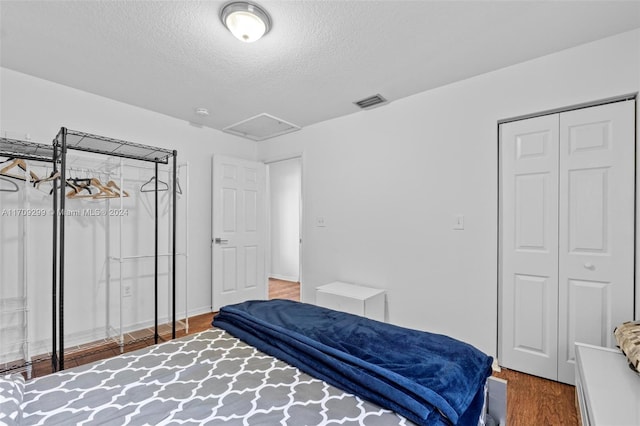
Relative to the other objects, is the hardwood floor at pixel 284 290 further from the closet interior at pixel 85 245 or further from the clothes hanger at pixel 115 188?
the clothes hanger at pixel 115 188

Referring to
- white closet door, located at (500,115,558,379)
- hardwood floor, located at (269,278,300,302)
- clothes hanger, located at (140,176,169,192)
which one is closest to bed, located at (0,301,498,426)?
white closet door, located at (500,115,558,379)

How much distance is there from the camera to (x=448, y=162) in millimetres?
2791

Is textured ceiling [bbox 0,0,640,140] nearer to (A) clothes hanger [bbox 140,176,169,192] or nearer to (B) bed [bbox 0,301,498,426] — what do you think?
(A) clothes hanger [bbox 140,176,169,192]

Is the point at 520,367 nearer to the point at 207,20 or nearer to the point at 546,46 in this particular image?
the point at 546,46

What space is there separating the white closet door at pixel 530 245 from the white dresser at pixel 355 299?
106 centimetres

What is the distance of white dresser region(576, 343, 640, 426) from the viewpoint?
1277mm

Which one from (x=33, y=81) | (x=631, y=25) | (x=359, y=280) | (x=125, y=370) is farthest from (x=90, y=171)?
(x=631, y=25)

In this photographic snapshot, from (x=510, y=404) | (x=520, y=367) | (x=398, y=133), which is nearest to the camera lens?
(x=510, y=404)

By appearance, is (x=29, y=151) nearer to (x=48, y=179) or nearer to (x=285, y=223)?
(x=48, y=179)

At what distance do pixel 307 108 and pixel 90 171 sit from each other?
2209 mm

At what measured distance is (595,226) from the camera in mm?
2143

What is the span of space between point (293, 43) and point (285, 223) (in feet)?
14.4

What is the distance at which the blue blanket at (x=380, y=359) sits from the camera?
3.43 feet

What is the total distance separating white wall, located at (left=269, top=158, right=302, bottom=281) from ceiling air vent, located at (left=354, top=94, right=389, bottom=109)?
293 centimetres
